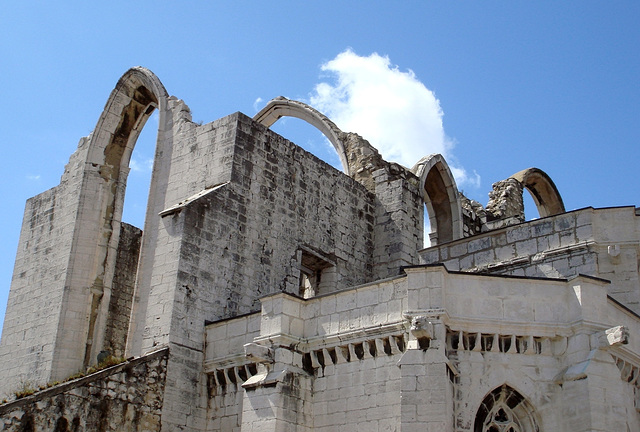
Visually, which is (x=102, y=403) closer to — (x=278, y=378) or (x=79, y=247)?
(x=278, y=378)

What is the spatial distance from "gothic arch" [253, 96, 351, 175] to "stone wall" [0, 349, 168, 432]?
8856 millimetres

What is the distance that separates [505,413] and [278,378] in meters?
3.41

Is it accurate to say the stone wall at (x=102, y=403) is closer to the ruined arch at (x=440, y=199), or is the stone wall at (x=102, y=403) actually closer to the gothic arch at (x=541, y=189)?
the ruined arch at (x=440, y=199)

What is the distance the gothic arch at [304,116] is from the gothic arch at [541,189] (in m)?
5.79

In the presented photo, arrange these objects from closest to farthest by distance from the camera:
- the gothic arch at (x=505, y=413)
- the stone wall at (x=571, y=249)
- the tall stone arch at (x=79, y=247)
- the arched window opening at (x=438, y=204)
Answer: the gothic arch at (x=505, y=413) → the stone wall at (x=571, y=249) → the tall stone arch at (x=79, y=247) → the arched window opening at (x=438, y=204)

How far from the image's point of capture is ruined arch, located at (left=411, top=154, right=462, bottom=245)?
68.9ft

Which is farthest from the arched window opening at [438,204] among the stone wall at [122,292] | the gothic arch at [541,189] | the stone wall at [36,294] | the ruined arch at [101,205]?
the stone wall at [36,294]

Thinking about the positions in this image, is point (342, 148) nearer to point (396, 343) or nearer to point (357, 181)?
point (357, 181)

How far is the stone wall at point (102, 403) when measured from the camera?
1185cm

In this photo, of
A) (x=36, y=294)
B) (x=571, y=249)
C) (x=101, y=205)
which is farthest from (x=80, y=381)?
(x=571, y=249)

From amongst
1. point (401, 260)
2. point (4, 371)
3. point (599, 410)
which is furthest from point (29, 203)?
point (599, 410)

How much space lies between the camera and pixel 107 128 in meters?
19.2

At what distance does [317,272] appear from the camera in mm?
18047

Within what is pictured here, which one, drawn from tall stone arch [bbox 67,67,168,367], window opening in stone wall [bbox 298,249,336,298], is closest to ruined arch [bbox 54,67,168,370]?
tall stone arch [bbox 67,67,168,367]
